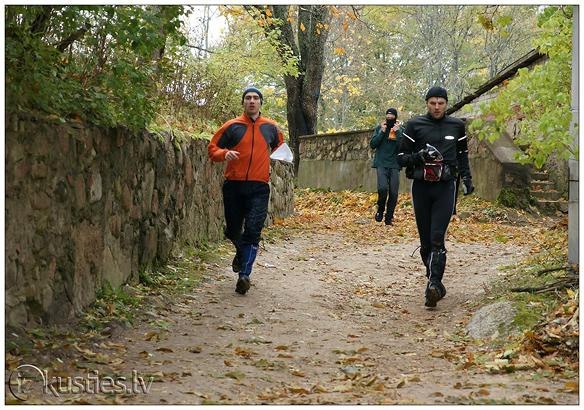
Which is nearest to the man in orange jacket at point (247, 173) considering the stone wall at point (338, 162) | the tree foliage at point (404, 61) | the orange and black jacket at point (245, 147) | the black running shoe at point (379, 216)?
the orange and black jacket at point (245, 147)

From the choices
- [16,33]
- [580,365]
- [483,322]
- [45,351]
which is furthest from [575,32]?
[45,351]

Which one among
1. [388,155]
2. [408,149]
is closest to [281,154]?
[408,149]

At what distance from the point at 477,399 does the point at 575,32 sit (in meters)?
4.21

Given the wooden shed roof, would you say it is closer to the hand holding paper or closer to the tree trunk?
the tree trunk

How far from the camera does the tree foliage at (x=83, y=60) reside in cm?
543

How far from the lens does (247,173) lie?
7875 millimetres

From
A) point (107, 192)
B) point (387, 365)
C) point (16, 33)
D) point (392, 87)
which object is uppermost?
point (392, 87)

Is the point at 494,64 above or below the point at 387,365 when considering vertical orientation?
above

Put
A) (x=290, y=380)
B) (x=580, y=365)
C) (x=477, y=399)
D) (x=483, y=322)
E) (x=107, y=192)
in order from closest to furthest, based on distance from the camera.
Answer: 1. (x=477, y=399)
2. (x=580, y=365)
3. (x=290, y=380)
4. (x=483, y=322)
5. (x=107, y=192)

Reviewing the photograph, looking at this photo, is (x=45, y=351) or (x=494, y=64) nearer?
(x=45, y=351)

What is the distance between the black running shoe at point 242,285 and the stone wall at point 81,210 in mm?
910

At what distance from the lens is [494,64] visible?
34.1 meters

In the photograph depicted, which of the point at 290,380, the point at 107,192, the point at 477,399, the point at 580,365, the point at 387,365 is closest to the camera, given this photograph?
the point at 477,399

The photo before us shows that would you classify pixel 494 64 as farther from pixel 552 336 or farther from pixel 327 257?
pixel 552 336
